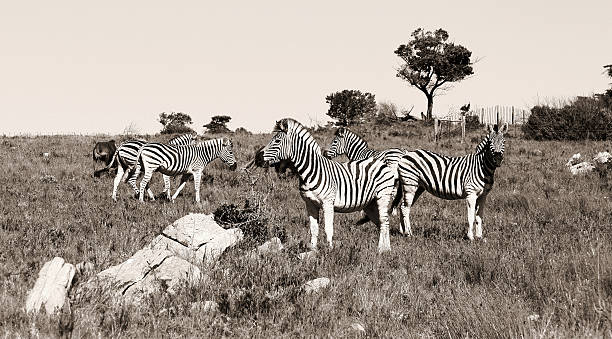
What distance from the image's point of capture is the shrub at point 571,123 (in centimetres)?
3281

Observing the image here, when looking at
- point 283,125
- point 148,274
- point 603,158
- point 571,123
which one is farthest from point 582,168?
point 148,274

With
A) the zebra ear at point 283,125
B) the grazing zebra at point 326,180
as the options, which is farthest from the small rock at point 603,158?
the zebra ear at point 283,125

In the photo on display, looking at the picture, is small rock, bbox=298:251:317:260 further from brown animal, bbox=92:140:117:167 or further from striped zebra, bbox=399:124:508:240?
brown animal, bbox=92:140:117:167

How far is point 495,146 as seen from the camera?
1156 centimetres

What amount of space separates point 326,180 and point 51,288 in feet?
15.6

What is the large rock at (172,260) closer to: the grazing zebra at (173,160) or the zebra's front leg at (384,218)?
the zebra's front leg at (384,218)

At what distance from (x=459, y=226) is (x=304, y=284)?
677 centimetres

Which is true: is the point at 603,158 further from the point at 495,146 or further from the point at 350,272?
the point at 350,272

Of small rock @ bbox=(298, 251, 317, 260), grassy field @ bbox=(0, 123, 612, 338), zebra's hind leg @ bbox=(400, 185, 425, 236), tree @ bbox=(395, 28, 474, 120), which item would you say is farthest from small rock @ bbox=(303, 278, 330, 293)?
tree @ bbox=(395, 28, 474, 120)

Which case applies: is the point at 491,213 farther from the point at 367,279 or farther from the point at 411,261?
the point at 367,279

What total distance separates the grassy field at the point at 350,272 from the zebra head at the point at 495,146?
151 centimetres

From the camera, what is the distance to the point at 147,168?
15.8 m

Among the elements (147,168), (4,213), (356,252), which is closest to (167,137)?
(147,168)

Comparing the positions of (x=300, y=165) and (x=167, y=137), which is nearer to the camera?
(x=300, y=165)
